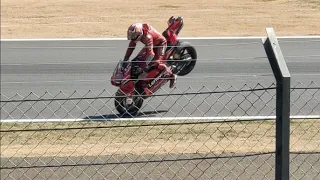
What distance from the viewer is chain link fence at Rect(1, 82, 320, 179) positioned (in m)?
7.82

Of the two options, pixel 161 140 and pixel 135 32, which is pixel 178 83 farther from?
pixel 161 140

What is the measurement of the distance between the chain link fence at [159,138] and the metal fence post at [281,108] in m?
0.30

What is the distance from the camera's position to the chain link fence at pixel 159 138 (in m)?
7.82

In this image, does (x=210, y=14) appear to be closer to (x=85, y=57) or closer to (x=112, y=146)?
(x=85, y=57)

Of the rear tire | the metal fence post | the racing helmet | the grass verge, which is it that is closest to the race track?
the rear tire

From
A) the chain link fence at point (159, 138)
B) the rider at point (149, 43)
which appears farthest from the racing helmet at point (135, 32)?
the chain link fence at point (159, 138)

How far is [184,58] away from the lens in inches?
Result: 532

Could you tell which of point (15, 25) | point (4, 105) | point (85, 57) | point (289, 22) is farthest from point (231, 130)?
point (15, 25)

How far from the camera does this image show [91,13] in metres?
21.2

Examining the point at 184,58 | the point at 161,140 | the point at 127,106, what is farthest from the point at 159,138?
the point at 184,58

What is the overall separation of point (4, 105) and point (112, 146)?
2.79m

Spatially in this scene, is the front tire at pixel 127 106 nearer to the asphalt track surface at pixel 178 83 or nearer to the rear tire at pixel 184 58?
the asphalt track surface at pixel 178 83

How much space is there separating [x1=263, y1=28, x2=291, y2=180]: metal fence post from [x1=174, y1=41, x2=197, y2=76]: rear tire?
23.2 feet

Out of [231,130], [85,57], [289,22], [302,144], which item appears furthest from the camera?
[289,22]
